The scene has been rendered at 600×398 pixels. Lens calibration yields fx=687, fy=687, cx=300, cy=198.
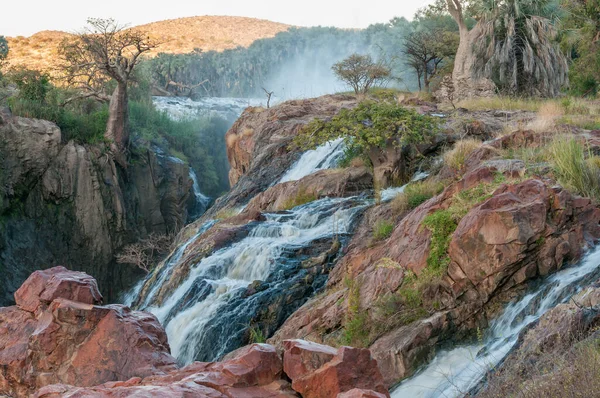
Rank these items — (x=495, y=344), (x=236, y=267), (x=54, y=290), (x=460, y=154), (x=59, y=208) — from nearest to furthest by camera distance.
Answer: (x=495, y=344) → (x=54, y=290) → (x=236, y=267) → (x=460, y=154) → (x=59, y=208)

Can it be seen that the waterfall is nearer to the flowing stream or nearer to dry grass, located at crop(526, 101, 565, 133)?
the flowing stream

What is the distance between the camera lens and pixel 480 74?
76.2ft

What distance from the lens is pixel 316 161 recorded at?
1742 centimetres

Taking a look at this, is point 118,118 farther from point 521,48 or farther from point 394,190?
point 394,190

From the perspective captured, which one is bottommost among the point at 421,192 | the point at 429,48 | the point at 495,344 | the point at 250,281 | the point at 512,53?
the point at 250,281

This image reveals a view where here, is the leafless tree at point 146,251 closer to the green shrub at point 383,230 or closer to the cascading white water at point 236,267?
the cascading white water at point 236,267

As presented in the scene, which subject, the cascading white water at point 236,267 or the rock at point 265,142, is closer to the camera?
the cascading white water at point 236,267

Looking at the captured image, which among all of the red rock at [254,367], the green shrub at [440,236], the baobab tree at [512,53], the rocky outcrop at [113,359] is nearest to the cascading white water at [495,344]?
the green shrub at [440,236]

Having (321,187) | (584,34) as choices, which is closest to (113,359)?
(321,187)

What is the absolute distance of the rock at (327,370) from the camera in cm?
480

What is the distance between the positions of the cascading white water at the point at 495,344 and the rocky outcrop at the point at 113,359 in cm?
139

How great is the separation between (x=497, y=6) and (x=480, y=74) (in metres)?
2.36

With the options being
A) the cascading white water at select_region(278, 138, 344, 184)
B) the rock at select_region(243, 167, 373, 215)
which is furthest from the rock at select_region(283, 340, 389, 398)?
the cascading white water at select_region(278, 138, 344, 184)

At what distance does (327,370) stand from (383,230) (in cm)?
561
